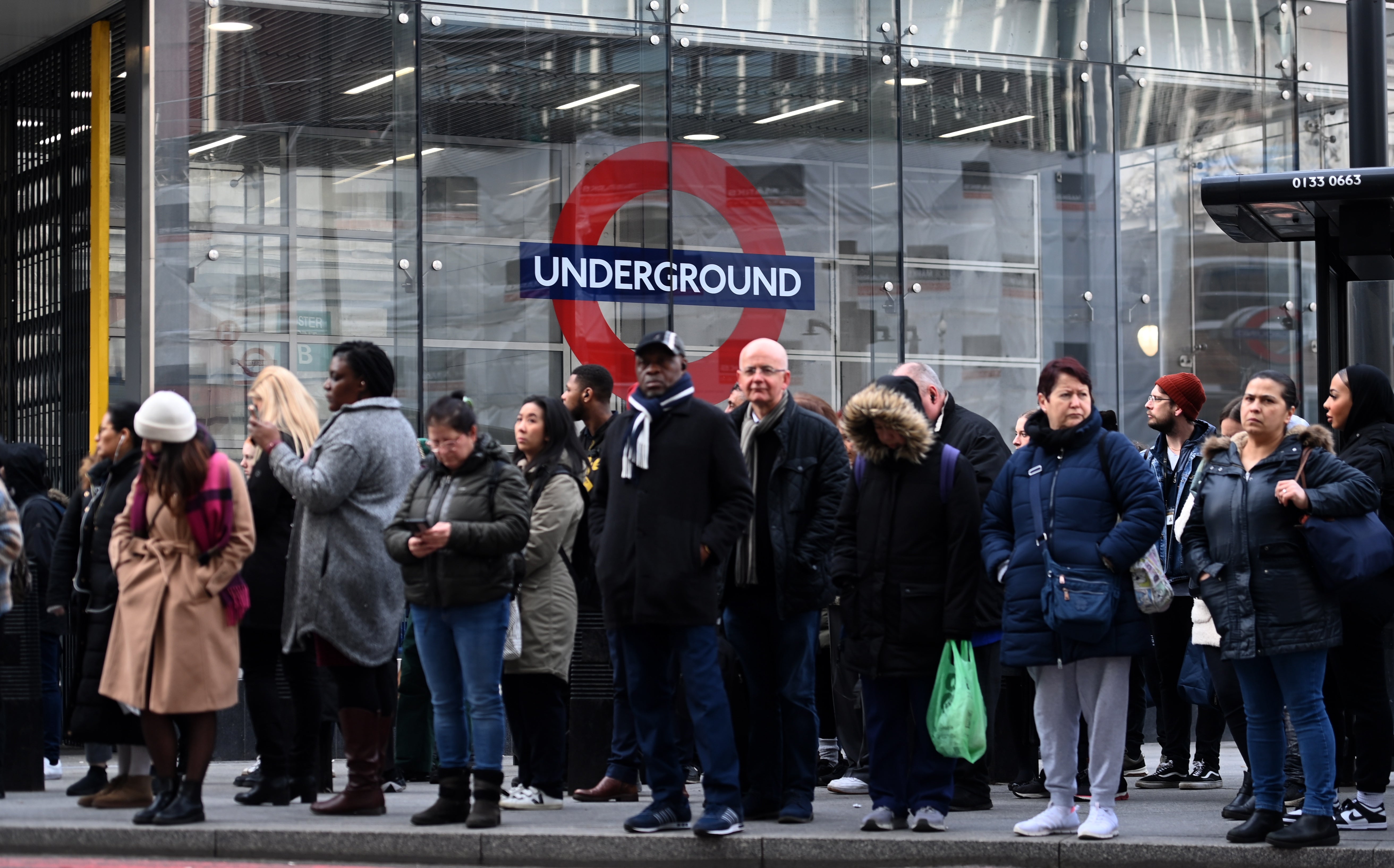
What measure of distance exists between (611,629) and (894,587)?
1220 millimetres

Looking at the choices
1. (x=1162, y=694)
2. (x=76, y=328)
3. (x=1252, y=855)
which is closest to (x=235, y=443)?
(x=76, y=328)

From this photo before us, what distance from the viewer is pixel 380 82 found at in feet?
44.3

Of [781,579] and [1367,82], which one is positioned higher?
[1367,82]

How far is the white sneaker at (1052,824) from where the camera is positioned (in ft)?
25.2

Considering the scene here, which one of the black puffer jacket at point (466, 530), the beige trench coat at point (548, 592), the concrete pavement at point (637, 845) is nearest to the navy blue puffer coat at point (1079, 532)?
the concrete pavement at point (637, 845)

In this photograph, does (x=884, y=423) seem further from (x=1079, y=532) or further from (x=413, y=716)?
(x=413, y=716)

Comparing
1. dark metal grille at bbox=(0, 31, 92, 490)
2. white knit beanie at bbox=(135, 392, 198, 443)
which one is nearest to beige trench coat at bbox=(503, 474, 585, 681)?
white knit beanie at bbox=(135, 392, 198, 443)

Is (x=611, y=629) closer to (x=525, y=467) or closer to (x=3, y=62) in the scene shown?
(x=525, y=467)

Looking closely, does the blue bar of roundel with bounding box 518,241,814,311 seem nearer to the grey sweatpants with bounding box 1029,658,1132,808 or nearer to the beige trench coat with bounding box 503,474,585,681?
the beige trench coat with bounding box 503,474,585,681

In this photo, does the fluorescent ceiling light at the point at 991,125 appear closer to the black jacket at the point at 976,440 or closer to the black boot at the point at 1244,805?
the black jacket at the point at 976,440

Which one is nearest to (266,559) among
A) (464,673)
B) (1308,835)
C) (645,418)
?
(464,673)

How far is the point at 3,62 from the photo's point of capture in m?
15.0

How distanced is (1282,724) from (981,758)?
181 cm

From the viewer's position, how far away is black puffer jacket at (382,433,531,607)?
303 inches
